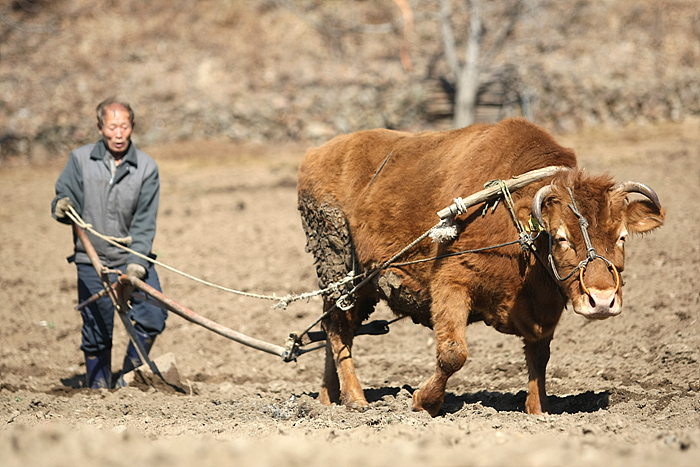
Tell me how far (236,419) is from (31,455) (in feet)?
6.04

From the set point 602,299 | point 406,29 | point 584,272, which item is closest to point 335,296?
point 584,272

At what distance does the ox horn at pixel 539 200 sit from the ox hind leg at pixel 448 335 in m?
0.81

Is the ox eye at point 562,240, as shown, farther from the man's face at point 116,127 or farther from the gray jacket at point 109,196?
the man's face at point 116,127

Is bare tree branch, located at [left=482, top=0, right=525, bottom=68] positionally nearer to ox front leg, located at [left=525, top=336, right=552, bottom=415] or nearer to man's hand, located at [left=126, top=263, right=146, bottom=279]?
ox front leg, located at [left=525, top=336, right=552, bottom=415]

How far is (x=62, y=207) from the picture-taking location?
18.9ft

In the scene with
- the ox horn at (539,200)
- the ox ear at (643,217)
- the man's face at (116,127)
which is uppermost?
the man's face at (116,127)

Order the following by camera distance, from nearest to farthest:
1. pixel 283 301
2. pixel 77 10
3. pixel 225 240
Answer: pixel 283 301 < pixel 225 240 < pixel 77 10

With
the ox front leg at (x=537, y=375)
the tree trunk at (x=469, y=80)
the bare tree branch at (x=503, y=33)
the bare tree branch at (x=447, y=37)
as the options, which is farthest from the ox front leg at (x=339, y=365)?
the bare tree branch at (x=503, y=33)

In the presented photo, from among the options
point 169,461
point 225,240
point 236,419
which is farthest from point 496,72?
point 169,461

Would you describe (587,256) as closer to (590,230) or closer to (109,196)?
(590,230)

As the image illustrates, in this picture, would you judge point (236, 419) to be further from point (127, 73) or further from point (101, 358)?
point (127, 73)

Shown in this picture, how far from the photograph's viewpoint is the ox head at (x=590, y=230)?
12.8 ft

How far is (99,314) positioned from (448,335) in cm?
332

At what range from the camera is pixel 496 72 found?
1744cm
